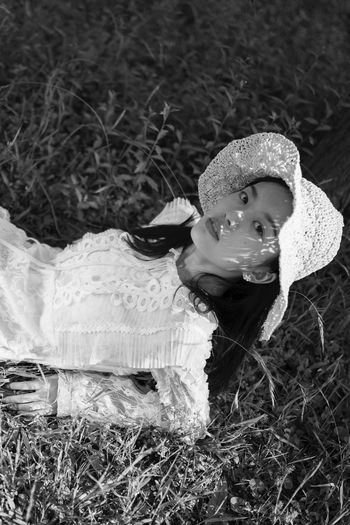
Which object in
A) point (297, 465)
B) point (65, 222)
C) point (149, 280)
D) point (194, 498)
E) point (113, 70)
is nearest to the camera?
point (149, 280)

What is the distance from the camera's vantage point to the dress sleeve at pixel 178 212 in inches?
99.1

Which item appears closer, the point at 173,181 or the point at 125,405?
the point at 125,405

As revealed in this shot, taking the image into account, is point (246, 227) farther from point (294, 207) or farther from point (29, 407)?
point (29, 407)

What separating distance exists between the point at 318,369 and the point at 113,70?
1732 millimetres

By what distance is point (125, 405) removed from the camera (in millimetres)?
2406

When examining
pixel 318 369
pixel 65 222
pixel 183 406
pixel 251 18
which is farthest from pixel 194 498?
pixel 251 18

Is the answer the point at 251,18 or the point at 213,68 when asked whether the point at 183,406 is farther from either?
the point at 251,18

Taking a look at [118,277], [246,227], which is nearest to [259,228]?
[246,227]

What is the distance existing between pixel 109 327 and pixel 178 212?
0.60 meters

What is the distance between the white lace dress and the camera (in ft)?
7.11

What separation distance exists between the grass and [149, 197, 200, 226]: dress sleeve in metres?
0.35

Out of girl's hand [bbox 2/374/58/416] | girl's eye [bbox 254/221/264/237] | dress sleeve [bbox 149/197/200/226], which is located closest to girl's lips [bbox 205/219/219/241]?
girl's eye [bbox 254/221/264/237]

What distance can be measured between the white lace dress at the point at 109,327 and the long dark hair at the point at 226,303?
44mm

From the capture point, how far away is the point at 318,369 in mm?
2836
